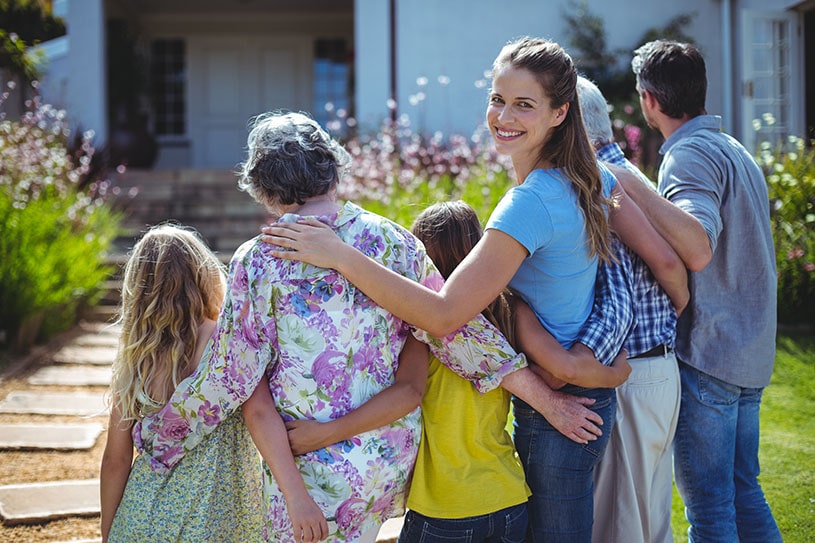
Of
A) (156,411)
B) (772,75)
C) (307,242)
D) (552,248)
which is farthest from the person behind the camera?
(772,75)

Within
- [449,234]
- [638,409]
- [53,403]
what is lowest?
[53,403]

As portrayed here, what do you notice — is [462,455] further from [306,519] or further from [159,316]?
[159,316]

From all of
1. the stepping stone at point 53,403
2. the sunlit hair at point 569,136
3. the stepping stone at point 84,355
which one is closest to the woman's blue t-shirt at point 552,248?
the sunlit hair at point 569,136

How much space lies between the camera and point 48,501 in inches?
129

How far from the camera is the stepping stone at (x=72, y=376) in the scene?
510 cm

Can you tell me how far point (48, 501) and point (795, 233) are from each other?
5377 millimetres

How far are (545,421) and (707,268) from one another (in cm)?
74

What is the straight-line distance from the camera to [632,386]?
2.17 m

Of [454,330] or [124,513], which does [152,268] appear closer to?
[124,513]

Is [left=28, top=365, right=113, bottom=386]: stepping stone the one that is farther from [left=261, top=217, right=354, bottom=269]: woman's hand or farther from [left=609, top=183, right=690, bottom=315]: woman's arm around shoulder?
[left=609, top=183, right=690, bottom=315]: woman's arm around shoulder

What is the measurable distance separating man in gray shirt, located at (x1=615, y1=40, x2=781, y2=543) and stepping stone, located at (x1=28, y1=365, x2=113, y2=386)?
391 centimetres

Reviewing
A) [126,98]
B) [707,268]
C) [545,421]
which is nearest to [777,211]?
[707,268]

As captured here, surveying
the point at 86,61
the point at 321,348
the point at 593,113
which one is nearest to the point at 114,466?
the point at 321,348

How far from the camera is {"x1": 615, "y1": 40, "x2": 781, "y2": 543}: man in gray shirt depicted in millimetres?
2279
